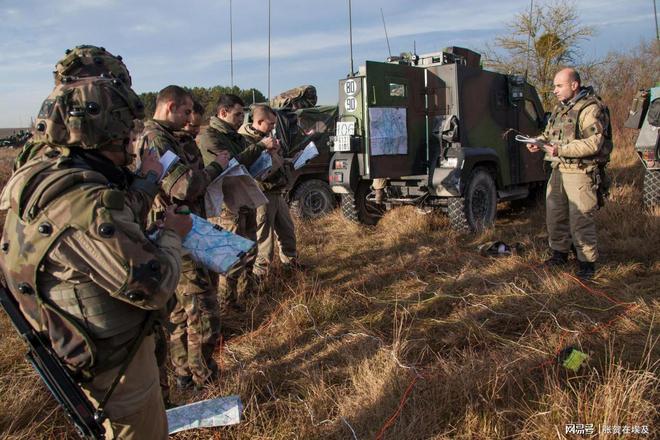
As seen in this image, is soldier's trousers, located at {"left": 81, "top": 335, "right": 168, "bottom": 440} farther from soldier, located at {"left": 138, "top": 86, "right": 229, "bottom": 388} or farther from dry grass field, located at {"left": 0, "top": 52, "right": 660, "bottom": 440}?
soldier, located at {"left": 138, "top": 86, "right": 229, "bottom": 388}

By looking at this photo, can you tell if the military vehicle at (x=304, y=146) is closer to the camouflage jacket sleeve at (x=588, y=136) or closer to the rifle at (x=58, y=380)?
the camouflage jacket sleeve at (x=588, y=136)

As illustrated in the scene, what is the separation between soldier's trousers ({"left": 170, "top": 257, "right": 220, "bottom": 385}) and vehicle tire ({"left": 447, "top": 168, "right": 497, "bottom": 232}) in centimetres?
397

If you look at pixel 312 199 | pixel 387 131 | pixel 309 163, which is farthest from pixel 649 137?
pixel 312 199

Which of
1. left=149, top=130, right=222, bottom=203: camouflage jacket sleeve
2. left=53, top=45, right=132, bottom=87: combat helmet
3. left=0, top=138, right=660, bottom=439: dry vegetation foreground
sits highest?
left=53, top=45, right=132, bottom=87: combat helmet

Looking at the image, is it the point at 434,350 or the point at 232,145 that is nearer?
the point at 434,350

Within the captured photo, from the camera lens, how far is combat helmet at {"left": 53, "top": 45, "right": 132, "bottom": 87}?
1.91 meters

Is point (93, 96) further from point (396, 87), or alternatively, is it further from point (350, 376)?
point (396, 87)

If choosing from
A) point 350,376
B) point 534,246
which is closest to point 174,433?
point 350,376

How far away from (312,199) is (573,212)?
13.7 feet

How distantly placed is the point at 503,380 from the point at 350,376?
88cm

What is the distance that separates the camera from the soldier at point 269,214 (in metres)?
4.61

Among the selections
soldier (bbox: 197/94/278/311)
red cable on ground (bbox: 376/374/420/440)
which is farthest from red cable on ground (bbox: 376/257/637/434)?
soldier (bbox: 197/94/278/311)

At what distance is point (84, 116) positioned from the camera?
5.17 feet

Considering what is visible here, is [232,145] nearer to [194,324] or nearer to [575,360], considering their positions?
[194,324]
